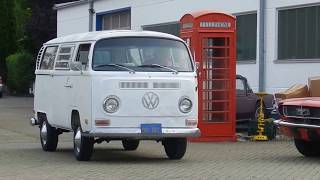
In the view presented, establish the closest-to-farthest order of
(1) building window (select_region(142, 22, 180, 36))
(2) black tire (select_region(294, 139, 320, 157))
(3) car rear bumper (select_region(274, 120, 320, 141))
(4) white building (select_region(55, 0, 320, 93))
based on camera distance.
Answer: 1. (3) car rear bumper (select_region(274, 120, 320, 141))
2. (2) black tire (select_region(294, 139, 320, 157))
3. (4) white building (select_region(55, 0, 320, 93))
4. (1) building window (select_region(142, 22, 180, 36))

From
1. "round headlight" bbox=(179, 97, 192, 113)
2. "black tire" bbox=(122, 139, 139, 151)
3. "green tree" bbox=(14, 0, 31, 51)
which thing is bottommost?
"black tire" bbox=(122, 139, 139, 151)

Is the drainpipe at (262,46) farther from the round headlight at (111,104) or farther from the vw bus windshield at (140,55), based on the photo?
the round headlight at (111,104)

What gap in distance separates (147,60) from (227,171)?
258 centimetres

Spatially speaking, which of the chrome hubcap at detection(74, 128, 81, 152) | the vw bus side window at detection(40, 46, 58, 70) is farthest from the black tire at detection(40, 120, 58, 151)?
the chrome hubcap at detection(74, 128, 81, 152)

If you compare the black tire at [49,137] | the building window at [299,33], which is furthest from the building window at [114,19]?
the black tire at [49,137]

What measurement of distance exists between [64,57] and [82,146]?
218cm

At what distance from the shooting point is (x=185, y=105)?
42.0 ft

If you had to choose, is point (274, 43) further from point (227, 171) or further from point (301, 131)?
point (227, 171)

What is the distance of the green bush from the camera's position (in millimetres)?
41938

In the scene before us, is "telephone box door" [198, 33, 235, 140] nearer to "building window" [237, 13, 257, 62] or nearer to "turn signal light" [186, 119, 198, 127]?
"turn signal light" [186, 119, 198, 127]

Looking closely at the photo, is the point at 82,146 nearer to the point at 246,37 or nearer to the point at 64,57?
the point at 64,57

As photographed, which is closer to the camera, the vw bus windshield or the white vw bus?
the white vw bus

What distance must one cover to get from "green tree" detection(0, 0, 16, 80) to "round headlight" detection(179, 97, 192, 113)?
35876 mm

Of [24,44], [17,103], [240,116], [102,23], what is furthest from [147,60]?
[24,44]
